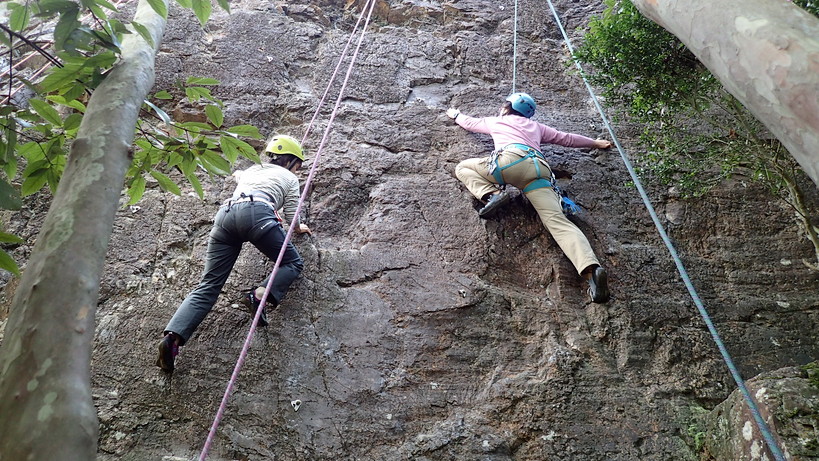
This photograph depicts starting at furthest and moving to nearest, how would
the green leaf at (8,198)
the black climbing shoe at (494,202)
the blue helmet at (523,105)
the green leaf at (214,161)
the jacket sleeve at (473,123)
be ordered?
the jacket sleeve at (473,123) < the blue helmet at (523,105) < the black climbing shoe at (494,202) < the green leaf at (214,161) < the green leaf at (8,198)

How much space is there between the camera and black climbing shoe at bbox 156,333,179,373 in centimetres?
378

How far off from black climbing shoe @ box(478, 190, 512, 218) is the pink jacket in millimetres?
425

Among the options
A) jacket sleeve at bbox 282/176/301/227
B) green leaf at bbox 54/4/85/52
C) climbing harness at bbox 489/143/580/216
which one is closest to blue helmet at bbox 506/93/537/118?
climbing harness at bbox 489/143/580/216

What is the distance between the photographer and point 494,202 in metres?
5.07

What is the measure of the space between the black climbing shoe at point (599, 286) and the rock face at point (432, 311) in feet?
0.43

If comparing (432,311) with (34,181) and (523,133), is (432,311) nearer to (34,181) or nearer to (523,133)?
(523,133)

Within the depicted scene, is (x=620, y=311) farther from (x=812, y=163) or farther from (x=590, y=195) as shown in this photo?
(x=812, y=163)

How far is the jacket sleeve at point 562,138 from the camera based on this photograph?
5.55m

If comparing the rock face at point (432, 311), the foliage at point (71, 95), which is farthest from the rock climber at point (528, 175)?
the foliage at point (71, 95)

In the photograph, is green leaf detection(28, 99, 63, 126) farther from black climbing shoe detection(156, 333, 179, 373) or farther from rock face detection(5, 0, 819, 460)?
rock face detection(5, 0, 819, 460)

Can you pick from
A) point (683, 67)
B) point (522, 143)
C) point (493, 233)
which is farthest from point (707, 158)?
point (493, 233)

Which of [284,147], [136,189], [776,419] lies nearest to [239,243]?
[284,147]

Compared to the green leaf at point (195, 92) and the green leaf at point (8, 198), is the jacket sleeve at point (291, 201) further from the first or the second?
the green leaf at point (8, 198)

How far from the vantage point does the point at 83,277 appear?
62.4 inches
